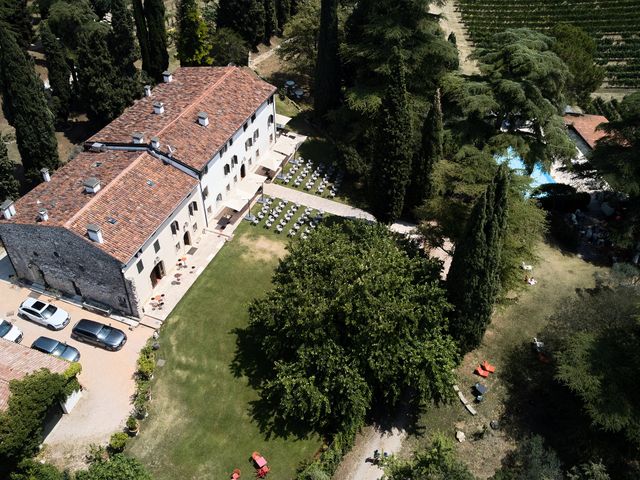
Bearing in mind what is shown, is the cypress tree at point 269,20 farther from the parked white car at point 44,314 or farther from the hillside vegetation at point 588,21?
the parked white car at point 44,314

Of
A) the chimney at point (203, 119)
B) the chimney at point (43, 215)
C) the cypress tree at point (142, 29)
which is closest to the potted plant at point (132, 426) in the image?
the chimney at point (43, 215)

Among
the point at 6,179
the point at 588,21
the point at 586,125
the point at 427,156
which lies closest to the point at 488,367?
the point at 427,156

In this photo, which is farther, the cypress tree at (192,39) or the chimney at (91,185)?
the cypress tree at (192,39)

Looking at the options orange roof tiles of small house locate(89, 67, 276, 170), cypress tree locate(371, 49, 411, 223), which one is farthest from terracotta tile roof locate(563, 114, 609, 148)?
orange roof tiles of small house locate(89, 67, 276, 170)

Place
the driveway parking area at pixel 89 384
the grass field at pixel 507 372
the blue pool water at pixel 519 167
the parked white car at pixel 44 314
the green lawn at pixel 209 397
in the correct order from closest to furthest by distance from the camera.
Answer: the green lawn at pixel 209 397 < the driveway parking area at pixel 89 384 < the grass field at pixel 507 372 < the parked white car at pixel 44 314 < the blue pool water at pixel 519 167

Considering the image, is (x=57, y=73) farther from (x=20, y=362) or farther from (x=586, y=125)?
(x=586, y=125)

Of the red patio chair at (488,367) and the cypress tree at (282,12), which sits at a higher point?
the cypress tree at (282,12)
